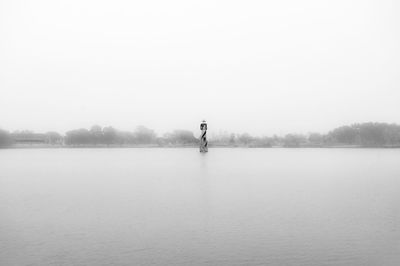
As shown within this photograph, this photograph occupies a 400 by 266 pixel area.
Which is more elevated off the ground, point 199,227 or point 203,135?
point 203,135

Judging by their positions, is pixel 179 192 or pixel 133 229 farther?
pixel 179 192

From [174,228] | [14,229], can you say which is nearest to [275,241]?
[174,228]

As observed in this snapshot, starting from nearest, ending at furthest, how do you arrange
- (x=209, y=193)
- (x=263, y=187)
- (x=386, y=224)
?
(x=386, y=224) < (x=209, y=193) < (x=263, y=187)

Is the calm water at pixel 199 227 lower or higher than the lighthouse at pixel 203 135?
lower

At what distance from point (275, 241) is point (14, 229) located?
276 inches

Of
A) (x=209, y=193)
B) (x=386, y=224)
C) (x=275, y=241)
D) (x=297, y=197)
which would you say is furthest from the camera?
(x=209, y=193)

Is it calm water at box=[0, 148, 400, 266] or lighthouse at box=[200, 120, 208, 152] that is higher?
lighthouse at box=[200, 120, 208, 152]

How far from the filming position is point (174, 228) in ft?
33.5

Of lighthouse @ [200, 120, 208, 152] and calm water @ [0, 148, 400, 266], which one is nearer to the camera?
calm water @ [0, 148, 400, 266]

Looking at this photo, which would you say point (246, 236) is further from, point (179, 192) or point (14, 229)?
point (179, 192)

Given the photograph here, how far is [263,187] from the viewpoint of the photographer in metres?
19.8

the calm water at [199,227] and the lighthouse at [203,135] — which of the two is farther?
the lighthouse at [203,135]

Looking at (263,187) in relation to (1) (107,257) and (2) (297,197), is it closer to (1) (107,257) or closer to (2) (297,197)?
(2) (297,197)

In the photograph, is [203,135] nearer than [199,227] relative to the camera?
No
